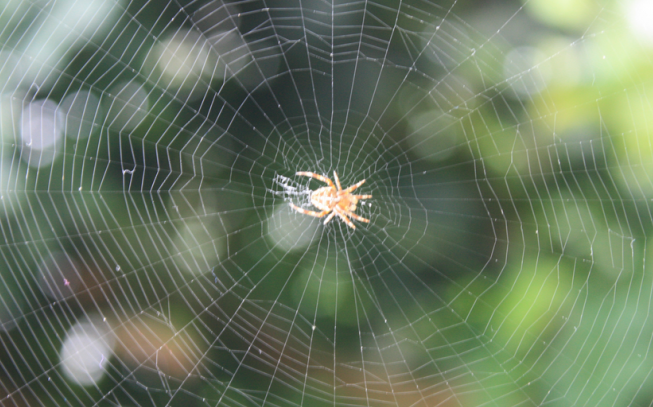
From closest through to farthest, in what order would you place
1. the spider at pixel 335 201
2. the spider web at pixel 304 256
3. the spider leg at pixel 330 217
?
the spider web at pixel 304 256 < the spider leg at pixel 330 217 < the spider at pixel 335 201

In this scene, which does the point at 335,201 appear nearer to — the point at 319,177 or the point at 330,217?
the point at 330,217

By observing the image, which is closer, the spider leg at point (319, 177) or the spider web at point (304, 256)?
the spider web at point (304, 256)

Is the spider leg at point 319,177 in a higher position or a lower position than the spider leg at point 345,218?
higher

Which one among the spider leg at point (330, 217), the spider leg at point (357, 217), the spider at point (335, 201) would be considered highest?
the spider at point (335, 201)

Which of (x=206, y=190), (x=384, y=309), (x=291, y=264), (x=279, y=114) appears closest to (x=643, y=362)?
(x=384, y=309)

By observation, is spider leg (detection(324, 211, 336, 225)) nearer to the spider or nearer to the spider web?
the spider

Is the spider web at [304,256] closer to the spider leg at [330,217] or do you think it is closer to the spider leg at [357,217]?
the spider leg at [357,217]

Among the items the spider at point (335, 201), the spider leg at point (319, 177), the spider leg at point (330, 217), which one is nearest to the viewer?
the spider leg at point (319, 177)

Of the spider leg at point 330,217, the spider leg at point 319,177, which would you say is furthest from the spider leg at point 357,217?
the spider leg at point 319,177

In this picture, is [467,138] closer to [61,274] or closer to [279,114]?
[279,114]
